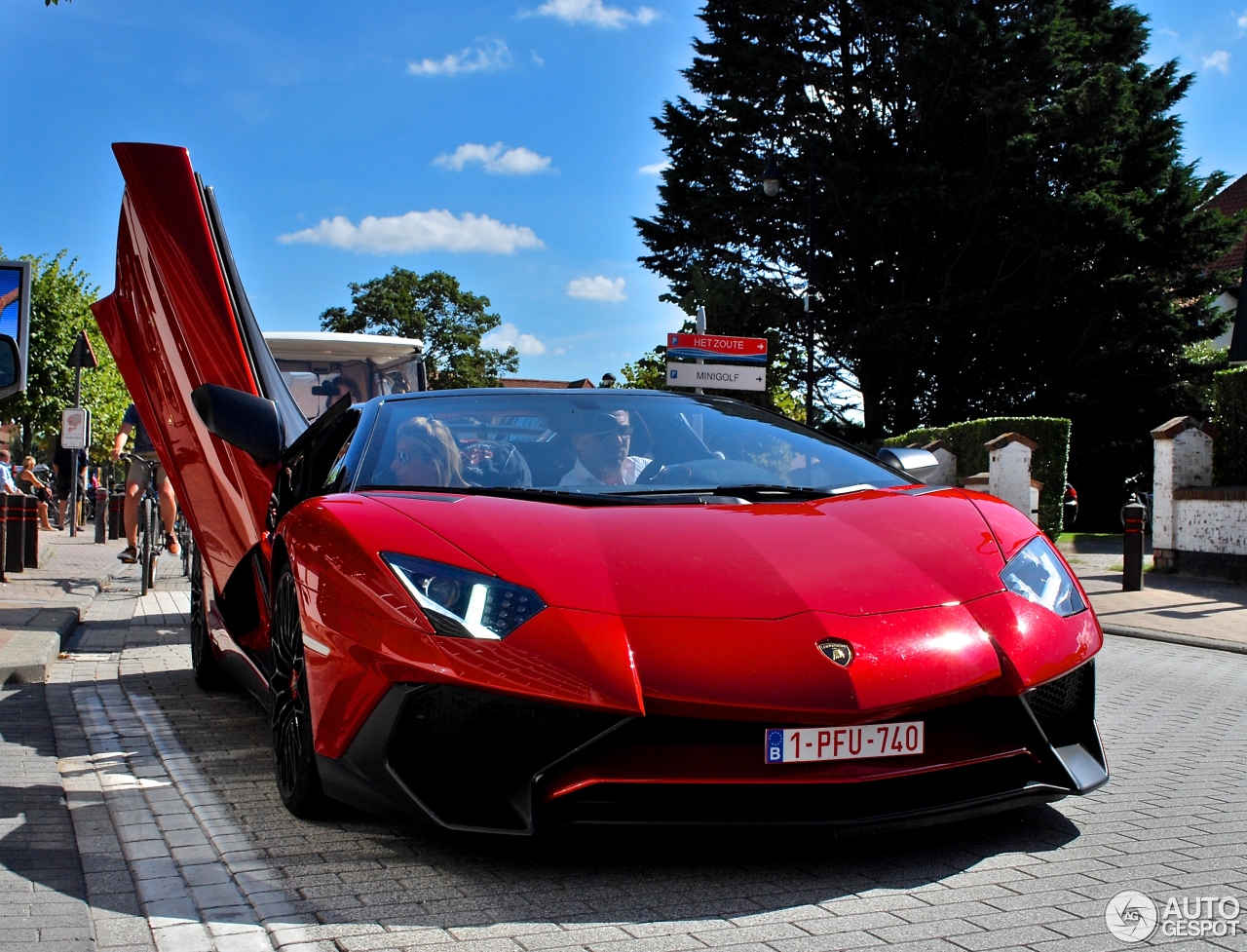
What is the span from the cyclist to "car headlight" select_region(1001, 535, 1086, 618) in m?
8.95

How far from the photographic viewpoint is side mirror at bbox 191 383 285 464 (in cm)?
459

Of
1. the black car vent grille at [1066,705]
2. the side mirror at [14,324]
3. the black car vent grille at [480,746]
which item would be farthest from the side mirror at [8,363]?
the black car vent grille at [1066,705]

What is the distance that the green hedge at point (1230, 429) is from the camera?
15.9 m

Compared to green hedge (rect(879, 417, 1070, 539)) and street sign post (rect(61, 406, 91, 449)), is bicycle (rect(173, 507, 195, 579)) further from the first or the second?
green hedge (rect(879, 417, 1070, 539))

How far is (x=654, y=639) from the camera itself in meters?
3.06

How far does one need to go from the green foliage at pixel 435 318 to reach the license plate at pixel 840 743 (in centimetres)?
7804

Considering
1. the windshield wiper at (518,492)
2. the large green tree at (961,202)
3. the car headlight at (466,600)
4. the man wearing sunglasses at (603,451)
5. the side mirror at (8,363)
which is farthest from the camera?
the large green tree at (961,202)

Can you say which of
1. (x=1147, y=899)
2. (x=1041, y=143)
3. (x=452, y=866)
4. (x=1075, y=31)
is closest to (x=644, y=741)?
(x=452, y=866)

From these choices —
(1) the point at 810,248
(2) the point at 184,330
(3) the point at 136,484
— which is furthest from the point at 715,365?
(2) the point at 184,330

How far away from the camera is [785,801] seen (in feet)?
9.87

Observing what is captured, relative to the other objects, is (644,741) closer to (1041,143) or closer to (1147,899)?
(1147,899)

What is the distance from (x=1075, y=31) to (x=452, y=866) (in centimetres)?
3243

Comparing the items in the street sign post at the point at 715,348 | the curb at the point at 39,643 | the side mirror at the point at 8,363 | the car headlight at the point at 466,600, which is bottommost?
the curb at the point at 39,643

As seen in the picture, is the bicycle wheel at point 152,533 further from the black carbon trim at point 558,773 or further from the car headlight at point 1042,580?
the car headlight at point 1042,580
